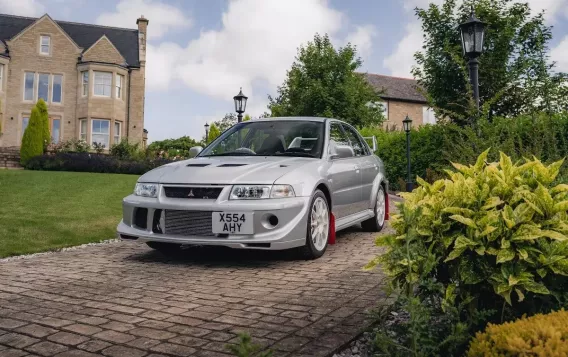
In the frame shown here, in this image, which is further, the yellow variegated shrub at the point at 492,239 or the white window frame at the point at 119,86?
the white window frame at the point at 119,86

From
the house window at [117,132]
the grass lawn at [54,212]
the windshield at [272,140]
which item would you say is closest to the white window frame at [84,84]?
the house window at [117,132]

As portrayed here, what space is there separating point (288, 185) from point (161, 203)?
4.46 feet

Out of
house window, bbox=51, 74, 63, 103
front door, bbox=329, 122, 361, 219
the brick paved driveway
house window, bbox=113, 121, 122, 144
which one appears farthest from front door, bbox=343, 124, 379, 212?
house window, bbox=51, 74, 63, 103

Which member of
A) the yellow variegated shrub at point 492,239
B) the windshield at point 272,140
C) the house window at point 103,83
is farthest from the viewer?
the house window at point 103,83

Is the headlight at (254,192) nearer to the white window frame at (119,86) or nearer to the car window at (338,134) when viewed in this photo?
the car window at (338,134)

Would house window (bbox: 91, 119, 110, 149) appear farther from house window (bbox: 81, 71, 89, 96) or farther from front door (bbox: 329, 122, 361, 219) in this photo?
front door (bbox: 329, 122, 361, 219)

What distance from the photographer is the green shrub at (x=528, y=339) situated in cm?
189

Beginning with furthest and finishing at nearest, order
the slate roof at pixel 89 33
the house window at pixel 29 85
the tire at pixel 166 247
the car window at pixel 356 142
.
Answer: the slate roof at pixel 89 33 < the house window at pixel 29 85 < the car window at pixel 356 142 < the tire at pixel 166 247

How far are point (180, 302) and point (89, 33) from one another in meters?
36.7

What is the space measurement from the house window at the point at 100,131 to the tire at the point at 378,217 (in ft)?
91.1

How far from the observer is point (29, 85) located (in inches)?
1309

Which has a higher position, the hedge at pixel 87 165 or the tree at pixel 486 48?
the tree at pixel 486 48

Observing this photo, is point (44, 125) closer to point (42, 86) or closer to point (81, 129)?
point (81, 129)

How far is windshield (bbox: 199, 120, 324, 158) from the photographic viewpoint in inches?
259
